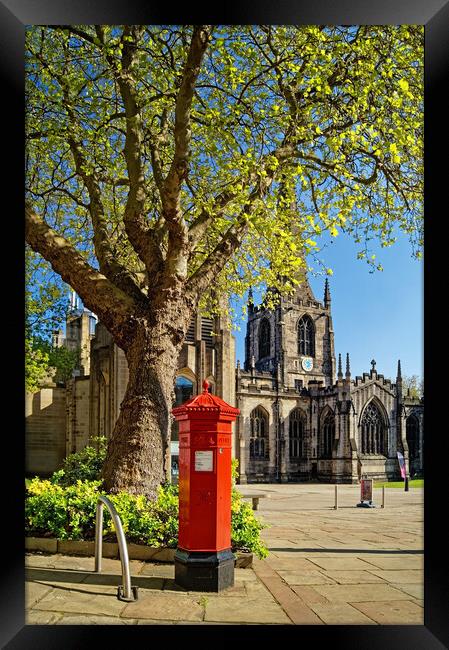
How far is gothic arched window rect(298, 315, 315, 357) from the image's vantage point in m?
54.9

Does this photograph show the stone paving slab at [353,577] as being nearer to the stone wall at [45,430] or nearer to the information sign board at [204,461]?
the information sign board at [204,461]

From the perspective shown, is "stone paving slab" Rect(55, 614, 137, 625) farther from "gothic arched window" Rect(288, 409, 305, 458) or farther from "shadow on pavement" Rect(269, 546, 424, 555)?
"gothic arched window" Rect(288, 409, 305, 458)

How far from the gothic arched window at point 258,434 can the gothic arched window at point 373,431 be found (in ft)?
29.6

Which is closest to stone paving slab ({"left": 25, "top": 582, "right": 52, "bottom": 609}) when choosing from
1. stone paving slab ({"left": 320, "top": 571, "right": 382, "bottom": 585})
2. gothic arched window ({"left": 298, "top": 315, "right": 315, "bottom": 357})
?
stone paving slab ({"left": 320, "top": 571, "right": 382, "bottom": 585})

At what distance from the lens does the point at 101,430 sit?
24.8 m

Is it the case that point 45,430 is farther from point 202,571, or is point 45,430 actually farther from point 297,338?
point 297,338

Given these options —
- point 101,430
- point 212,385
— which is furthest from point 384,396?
point 101,430

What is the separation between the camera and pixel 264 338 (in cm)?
5581

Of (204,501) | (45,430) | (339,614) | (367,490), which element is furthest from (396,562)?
(45,430)

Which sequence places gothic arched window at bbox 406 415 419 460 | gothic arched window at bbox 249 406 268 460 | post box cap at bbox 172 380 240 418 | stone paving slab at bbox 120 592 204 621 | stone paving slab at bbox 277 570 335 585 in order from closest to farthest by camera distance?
stone paving slab at bbox 120 592 204 621
post box cap at bbox 172 380 240 418
stone paving slab at bbox 277 570 335 585
gothic arched window at bbox 249 406 268 460
gothic arched window at bbox 406 415 419 460

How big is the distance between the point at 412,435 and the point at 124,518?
48.4 metres

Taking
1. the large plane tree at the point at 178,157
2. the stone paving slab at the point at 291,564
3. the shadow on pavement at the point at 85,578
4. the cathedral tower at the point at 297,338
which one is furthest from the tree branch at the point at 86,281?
the cathedral tower at the point at 297,338

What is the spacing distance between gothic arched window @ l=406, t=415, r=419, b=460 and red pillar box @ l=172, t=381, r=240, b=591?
48.1 meters
